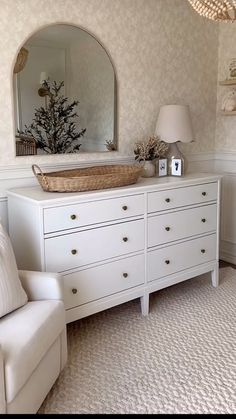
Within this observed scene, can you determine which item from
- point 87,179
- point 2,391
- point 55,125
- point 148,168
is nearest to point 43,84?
point 55,125

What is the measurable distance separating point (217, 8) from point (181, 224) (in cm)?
159

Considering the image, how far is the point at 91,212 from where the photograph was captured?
2.46 m

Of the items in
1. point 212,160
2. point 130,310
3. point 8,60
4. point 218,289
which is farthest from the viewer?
point 212,160

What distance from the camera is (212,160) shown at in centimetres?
396

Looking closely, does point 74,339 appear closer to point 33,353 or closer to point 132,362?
point 132,362

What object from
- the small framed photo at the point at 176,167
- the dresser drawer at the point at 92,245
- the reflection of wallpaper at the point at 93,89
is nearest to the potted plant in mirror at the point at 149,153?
the small framed photo at the point at 176,167

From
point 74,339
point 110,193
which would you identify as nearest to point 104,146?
point 110,193

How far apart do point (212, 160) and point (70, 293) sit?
2.15m

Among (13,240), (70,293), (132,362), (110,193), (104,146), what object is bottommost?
(132,362)

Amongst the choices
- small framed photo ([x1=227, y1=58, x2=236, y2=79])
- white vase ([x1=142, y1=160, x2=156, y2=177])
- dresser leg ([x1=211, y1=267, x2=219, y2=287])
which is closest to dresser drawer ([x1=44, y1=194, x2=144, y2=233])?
white vase ([x1=142, y1=160, x2=156, y2=177])

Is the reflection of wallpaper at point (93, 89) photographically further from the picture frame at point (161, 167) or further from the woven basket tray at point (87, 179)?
the picture frame at point (161, 167)

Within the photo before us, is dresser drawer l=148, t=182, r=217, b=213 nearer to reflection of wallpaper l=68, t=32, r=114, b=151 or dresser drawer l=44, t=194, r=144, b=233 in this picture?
dresser drawer l=44, t=194, r=144, b=233

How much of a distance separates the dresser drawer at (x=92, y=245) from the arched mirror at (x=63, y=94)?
70 centimetres

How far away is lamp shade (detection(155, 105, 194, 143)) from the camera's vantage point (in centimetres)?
310
